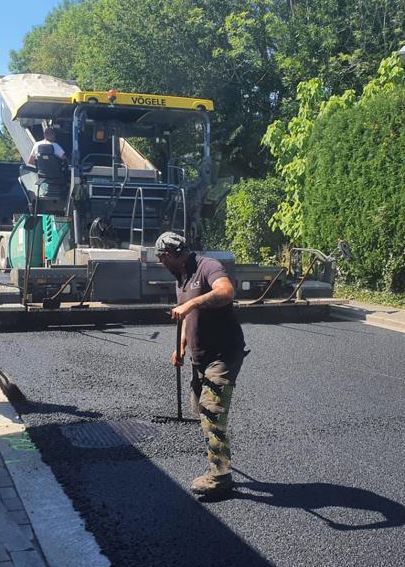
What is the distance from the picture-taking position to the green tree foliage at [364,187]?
536 inches

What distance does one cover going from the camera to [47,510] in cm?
421

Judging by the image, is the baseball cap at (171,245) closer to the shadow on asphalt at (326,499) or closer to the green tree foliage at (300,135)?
the shadow on asphalt at (326,499)

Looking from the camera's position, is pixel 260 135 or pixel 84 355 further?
pixel 260 135

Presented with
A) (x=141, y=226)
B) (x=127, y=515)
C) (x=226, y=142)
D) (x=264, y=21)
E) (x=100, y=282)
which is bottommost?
(x=127, y=515)

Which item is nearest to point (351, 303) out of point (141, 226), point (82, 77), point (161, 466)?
point (141, 226)

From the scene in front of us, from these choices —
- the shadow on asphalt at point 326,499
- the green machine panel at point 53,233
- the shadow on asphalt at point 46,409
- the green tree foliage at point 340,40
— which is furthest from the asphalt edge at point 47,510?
the green tree foliage at point 340,40

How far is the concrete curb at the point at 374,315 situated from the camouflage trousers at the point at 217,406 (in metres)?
7.02

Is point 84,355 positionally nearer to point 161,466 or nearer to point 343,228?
point 161,466

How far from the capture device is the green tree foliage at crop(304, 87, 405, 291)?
13.6 m

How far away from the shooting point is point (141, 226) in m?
11.0

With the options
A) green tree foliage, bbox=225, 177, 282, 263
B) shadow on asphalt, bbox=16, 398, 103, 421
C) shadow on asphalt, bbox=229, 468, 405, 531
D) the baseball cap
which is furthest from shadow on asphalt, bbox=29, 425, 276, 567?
green tree foliage, bbox=225, 177, 282, 263

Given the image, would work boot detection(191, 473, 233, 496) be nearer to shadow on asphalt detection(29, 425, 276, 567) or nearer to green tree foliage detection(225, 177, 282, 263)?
shadow on asphalt detection(29, 425, 276, 567)

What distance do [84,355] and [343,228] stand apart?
804 centimetres

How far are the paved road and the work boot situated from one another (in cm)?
7
